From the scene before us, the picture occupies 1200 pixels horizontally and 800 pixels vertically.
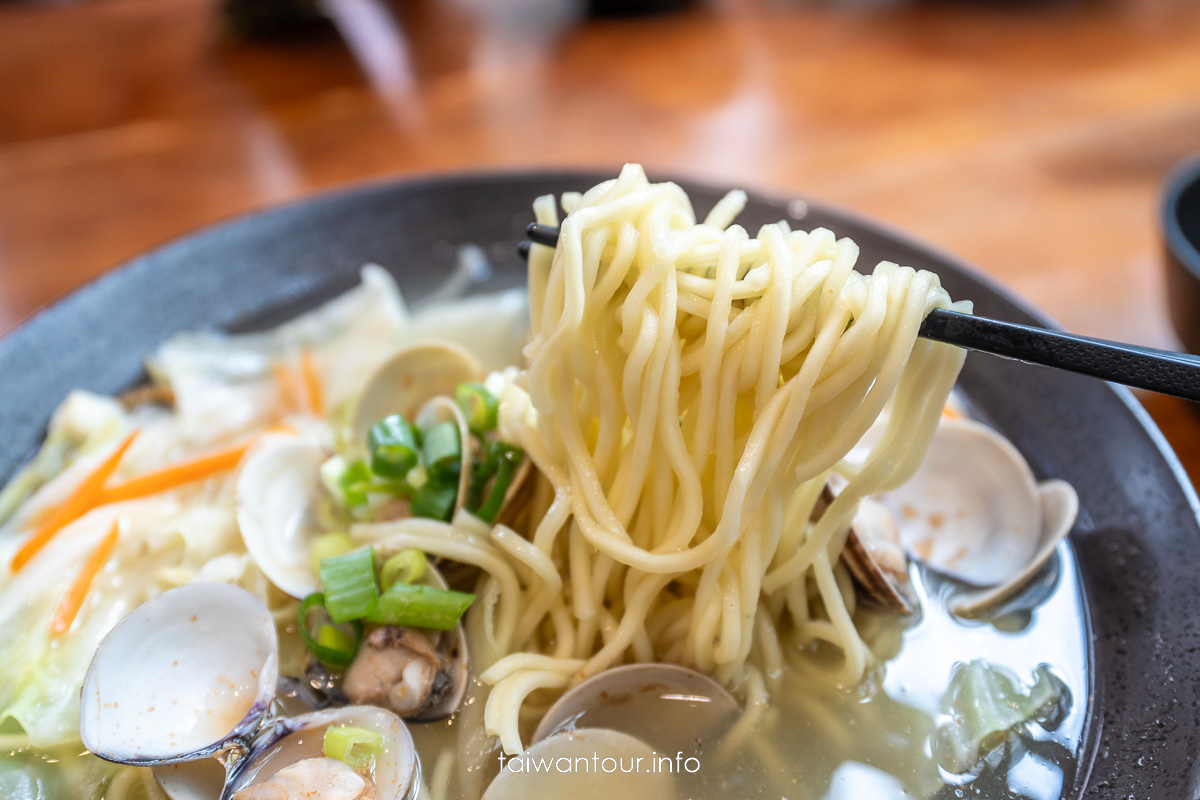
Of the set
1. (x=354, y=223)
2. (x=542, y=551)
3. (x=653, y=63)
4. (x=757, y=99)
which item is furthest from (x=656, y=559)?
(x=653, y=63)

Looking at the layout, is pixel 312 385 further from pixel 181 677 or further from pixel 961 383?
pixel 961 383

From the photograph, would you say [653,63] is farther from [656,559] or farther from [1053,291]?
[656,559]

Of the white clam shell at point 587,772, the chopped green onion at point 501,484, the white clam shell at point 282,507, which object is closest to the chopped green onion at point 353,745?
the white clam shell at point 587,772

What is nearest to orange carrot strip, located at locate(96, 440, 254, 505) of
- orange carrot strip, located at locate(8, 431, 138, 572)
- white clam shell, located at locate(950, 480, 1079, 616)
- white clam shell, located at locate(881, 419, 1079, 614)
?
orange carrot strip, located at locate(8, 431, 138, 572)

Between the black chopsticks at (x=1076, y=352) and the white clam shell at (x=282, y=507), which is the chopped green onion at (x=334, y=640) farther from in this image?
the black chopsticks at (x=1076, y=352)

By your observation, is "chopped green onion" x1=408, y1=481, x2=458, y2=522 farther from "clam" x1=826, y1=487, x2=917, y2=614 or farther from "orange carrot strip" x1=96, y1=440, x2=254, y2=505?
"clam" x1=826, y1=487, x2=917, y2=614

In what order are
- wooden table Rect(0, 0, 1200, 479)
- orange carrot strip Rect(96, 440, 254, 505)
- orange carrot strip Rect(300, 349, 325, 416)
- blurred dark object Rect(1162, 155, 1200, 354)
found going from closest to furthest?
orange carrot strip Rect(96, 440, 254, 505) < blurred dark object Rect(1162, 155, 1200, 354) < orange carrot strip Rect(300, 349, 325, 416) < wooden table Rect(0, 0, 1200, 479)

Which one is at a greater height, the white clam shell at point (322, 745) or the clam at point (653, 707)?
the white clam shell at point (322, 745)
